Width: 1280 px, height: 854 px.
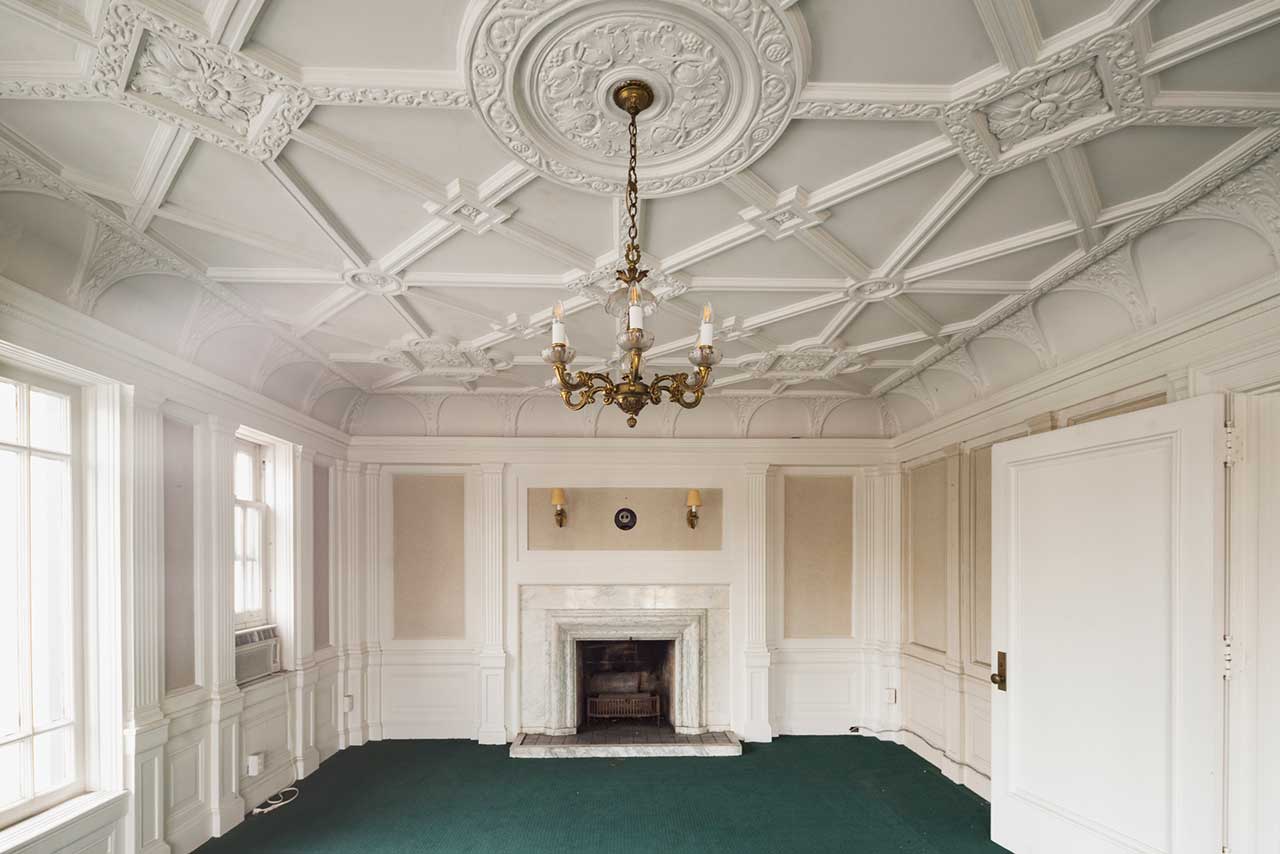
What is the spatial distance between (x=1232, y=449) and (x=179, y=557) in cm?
522

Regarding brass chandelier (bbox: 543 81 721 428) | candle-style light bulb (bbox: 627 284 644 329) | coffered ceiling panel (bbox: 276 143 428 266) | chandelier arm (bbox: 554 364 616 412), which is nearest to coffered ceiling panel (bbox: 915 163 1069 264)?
brass chandelier (bbox: 543 81 721 428)

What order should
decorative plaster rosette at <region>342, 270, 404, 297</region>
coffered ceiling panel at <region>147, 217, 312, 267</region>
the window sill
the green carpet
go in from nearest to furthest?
the window sill
coffered ceiling panel at <region>147, 217, 312, 267</region>
decorative plaster rosette at <region>342, 270, 404, 297</region>
the green carpet

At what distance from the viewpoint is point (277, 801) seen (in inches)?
196

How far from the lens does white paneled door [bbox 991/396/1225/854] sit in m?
2.86

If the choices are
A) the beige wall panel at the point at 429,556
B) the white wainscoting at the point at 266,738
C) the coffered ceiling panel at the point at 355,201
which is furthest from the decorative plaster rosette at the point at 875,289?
the white wainscoting at the point at 266,738

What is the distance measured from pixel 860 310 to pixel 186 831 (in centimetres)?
491

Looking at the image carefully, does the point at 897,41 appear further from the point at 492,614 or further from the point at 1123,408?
the point at 492,614

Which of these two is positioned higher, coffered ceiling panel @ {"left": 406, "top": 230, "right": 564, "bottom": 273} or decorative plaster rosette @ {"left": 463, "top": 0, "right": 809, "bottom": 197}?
decorative plaster rosette @ {"left": 463, "top": 0, "right": 809, "bottom": 197}

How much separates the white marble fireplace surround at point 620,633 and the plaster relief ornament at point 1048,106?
5.00 m

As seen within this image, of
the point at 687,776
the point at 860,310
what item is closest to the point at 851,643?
the point at 687,776

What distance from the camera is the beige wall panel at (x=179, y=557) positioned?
4.01m

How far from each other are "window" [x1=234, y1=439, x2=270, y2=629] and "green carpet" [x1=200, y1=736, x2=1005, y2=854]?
1.37 meters

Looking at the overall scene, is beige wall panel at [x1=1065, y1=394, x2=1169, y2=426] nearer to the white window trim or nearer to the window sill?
the white window trim

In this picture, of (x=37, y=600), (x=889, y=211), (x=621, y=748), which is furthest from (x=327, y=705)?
(x=889, y=211)
